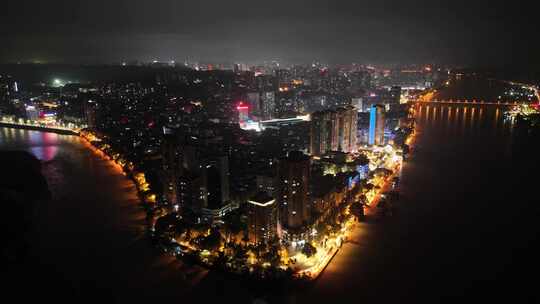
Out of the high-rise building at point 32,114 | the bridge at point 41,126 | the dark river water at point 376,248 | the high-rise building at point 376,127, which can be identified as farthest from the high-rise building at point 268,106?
the high-rise building at point 32,114

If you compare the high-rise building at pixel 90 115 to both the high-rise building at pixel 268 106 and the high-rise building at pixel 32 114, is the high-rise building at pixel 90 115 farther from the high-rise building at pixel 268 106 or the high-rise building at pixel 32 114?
the high-rise building at pixel 268 106

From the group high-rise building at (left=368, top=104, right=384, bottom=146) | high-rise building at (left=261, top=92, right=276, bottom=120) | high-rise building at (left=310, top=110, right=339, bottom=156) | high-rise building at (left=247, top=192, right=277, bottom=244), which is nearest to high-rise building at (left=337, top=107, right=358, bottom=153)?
high-rise building at (left=310, top=110, right=339, bottom=156)

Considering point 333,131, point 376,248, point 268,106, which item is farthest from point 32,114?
point 376,248

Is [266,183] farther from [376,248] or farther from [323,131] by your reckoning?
[323,131]

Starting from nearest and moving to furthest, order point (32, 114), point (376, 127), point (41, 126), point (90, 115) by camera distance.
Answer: point (376, 127), point (90, 115), point (41, 126), point (32, 114)

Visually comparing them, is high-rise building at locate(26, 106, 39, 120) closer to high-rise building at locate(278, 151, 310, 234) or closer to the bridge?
the bridge

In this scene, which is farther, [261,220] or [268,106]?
[268,106]
